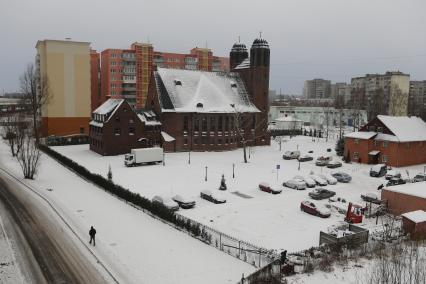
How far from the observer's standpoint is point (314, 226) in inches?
1163

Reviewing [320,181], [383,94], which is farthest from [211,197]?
[383,94]

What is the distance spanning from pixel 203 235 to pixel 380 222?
15330 millimetres

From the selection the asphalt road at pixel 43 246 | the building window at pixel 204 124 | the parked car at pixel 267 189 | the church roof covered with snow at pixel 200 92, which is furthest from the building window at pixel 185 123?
the asphalt road at pixel 43 246

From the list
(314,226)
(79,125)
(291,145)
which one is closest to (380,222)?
(314,226)

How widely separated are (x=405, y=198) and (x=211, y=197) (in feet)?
55.6

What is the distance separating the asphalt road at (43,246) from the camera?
2069cm

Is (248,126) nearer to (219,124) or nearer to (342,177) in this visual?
(219,124)

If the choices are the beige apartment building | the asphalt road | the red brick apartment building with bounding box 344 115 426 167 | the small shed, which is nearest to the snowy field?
the red brick apartment building with bounding box 344 115 426 167

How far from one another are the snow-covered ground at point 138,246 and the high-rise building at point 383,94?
86.1m

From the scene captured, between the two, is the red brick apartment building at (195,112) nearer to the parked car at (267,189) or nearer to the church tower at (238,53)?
the church tower at (238,53)

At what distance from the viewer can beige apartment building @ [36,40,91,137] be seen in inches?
3091

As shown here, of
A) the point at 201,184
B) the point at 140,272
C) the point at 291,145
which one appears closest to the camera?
the point at 140,272

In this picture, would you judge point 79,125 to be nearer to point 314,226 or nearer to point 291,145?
point 291,145

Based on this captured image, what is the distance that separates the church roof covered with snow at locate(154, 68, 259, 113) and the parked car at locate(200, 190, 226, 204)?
2945 centimetres
